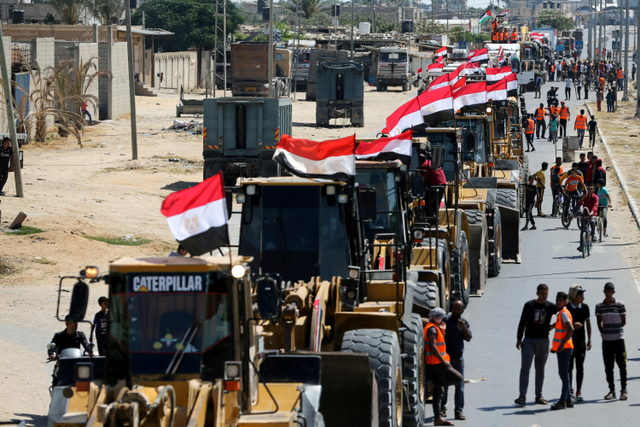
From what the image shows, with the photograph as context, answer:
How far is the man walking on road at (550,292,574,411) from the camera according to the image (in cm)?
1088

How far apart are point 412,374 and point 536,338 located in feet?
6.57

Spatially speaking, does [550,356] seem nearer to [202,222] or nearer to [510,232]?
[510,232]

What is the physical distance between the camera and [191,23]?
86.7 meters

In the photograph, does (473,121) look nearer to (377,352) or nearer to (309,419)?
(377,352)

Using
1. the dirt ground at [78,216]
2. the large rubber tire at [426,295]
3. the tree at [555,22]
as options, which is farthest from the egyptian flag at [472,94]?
the tree at [555,22]

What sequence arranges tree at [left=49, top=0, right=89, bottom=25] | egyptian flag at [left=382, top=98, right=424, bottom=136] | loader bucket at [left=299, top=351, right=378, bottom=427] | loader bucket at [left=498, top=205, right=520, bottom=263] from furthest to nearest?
tree at [left=49, top=0, right=89, bottom=25] → loader bucket at [left=498, top=205, right=520, bottom=263] → egyptian flag at [left=382, top=98, right=424, bottom=136] → loader bucket at [left=299, top=351, right=378, bottom=427]

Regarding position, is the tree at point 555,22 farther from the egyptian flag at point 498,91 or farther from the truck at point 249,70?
the egyptian flag at point 498,91

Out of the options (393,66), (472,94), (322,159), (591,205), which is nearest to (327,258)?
(322,159)

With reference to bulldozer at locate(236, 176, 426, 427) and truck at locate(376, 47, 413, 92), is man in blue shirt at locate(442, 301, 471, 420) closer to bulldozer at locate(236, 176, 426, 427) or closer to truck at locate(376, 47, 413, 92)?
bulldozer at locate(236, 176, 426, 427)

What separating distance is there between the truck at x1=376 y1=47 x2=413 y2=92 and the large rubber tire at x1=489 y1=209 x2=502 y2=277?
53478 millimetres

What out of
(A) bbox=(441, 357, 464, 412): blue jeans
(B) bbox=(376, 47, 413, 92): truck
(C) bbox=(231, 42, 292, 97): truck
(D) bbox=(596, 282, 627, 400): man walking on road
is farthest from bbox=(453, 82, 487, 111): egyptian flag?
(B) bbox=(376, 47, 413, 92): truck

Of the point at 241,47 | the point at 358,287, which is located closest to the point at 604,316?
the point at 358,287

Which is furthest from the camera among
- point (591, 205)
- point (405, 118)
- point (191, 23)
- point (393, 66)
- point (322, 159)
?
point (191, 23)

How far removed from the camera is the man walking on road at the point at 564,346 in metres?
10.9
